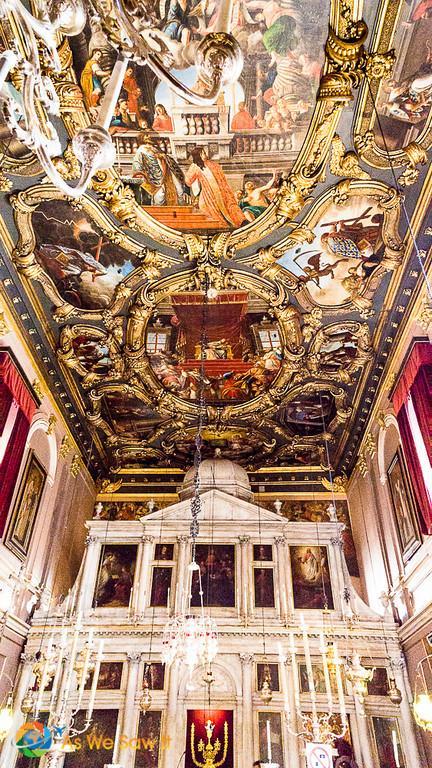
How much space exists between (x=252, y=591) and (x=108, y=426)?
618 centimetres

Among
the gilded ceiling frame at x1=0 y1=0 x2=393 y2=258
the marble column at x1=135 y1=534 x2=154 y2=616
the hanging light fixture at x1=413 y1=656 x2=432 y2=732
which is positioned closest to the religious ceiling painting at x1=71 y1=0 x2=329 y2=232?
the gilded ceiling frame at x1=0 y1=0 x2=393 y2=258

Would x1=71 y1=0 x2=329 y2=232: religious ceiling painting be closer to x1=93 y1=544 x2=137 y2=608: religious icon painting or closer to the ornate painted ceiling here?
Result: the ornate painted ceiling

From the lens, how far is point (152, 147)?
25.7 feet

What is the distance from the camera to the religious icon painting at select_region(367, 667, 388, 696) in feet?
35.2

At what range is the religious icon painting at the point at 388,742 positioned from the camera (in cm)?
974

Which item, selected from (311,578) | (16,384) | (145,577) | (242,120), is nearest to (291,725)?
(311,578)

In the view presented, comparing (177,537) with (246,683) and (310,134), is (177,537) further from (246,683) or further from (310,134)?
(310,134)

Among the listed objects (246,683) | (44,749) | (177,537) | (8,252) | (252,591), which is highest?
(8,252)

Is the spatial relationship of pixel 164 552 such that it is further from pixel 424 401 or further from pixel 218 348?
pixel 424 401

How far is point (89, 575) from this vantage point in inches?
522

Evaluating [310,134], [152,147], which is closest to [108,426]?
[152,147]

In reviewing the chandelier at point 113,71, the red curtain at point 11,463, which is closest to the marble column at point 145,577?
the red curtain at point 11,463

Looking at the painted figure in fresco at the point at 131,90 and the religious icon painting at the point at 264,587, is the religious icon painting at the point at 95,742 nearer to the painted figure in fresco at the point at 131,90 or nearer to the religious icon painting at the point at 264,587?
the religious icon painting at the point at 264,587

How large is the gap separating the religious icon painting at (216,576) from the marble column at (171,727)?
176cm
